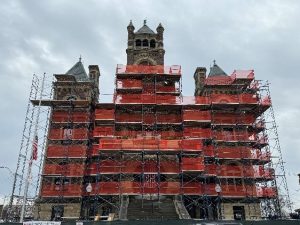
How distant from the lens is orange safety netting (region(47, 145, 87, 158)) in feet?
133

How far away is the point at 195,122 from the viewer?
41719mm

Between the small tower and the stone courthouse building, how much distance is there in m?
3.31

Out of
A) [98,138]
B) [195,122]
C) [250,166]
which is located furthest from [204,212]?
[98,138]

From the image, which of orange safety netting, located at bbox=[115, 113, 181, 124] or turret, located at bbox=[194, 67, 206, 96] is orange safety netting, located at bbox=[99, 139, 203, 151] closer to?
orange safety netting, located at bbox=[115, 113, 181, 124]

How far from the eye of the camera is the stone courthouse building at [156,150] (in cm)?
3820

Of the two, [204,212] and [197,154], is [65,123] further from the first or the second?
[204,212]

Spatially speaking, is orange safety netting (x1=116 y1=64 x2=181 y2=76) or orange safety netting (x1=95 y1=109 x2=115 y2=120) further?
orange safety netting (x1=116 y1=64 x2=181 y2=76)

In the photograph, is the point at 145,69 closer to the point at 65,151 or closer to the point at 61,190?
the point at 65,151

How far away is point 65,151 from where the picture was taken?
4075cm

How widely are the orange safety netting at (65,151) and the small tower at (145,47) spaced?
13.9 meters

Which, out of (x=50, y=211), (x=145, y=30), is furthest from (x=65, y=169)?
(x=145, y=30)

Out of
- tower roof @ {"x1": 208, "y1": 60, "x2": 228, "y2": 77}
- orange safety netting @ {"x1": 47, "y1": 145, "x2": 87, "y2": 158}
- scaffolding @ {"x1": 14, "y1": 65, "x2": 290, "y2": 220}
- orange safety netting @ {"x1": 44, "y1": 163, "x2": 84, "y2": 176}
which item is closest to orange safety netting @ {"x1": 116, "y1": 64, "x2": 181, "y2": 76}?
scaffolding @ {"x1": 14, "y1": 65, "x2": 290, "y2": 220}

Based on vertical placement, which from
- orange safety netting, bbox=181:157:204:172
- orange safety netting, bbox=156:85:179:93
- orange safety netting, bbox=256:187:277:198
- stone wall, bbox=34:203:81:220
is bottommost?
stone wall, bbox=34:203:81:220

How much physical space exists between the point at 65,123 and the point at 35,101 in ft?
14.6
